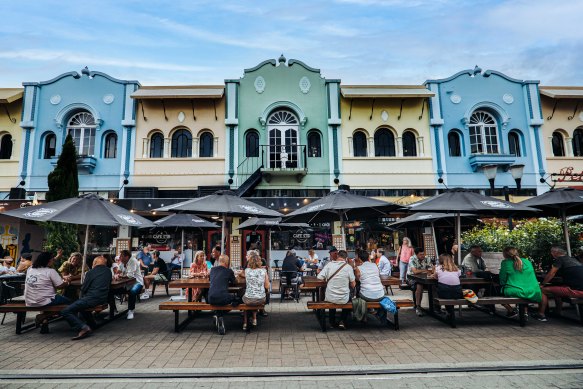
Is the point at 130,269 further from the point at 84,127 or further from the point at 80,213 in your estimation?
the point at 84,127

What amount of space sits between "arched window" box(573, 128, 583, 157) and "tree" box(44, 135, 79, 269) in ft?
78.5

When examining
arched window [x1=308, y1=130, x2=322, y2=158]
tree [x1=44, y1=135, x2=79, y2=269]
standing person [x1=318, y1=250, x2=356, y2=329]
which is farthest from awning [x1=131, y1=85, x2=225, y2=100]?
standing person [x1=318, y1=250, x2=356, y2=329]

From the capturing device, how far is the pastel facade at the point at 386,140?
1758 cm

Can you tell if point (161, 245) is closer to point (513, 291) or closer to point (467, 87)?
point (513, 291)

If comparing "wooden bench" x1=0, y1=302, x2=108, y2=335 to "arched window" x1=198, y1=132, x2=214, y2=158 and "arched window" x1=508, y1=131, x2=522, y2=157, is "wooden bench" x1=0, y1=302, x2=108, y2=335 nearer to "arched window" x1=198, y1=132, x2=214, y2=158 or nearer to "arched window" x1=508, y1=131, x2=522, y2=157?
"arched window" x1=198, y1=132, x2=214, y2=158

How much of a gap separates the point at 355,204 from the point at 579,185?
17.3 m

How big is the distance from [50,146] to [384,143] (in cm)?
1811

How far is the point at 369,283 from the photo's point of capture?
6.62 m

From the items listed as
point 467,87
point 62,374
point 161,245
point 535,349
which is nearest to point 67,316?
point 62,374

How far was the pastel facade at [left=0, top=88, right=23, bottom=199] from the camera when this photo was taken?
17.2 meters

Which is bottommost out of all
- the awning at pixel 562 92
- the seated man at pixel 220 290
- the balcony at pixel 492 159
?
the seated man at pixel 220 290

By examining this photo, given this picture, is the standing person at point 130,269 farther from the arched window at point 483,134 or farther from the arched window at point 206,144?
the arched window at point 483,134

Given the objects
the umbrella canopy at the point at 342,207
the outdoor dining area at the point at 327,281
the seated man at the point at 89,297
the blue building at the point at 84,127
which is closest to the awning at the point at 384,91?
the outdoor dining area at the point at 327,281

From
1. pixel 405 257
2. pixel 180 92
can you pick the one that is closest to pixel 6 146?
pixel 180 92
